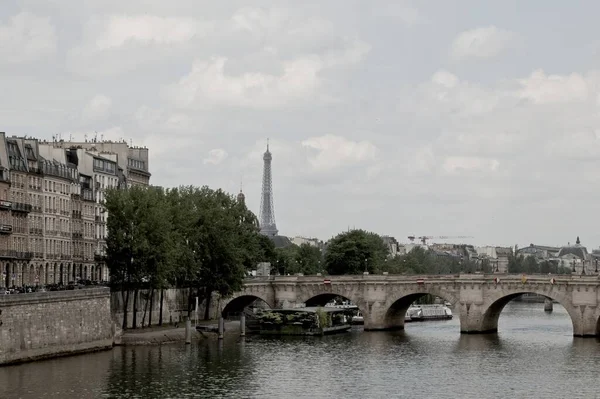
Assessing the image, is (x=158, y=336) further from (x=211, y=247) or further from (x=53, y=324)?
(x=211, y=247)

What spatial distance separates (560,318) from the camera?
17962 cm

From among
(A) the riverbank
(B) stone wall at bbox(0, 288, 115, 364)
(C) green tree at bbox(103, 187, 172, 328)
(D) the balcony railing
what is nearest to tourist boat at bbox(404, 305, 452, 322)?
(A) the riverbank

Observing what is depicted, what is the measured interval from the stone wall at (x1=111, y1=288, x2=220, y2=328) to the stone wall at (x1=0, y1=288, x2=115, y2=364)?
681 cm

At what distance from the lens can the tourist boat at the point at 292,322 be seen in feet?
440

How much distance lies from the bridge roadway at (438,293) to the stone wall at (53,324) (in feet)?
129

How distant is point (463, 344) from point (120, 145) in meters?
56.9

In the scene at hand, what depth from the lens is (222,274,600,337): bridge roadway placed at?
127438 millimetres

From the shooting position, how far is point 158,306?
5182 inches

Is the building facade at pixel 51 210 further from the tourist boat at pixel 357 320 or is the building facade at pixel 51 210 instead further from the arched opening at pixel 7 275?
the tourist boat at pixel 357 320

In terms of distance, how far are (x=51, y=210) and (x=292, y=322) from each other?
84.5 ft

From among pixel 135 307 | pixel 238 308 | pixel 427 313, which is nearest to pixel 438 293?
pixel 238 308

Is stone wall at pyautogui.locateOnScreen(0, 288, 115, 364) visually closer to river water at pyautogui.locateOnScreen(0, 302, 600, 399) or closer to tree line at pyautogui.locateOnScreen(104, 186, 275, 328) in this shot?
river water at pyautogui.locateOnScreen(0, 302, 600, 399)

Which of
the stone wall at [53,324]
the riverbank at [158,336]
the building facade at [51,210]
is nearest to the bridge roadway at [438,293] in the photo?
the building facade at [51,210]

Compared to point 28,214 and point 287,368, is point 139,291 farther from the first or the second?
point 287,368
